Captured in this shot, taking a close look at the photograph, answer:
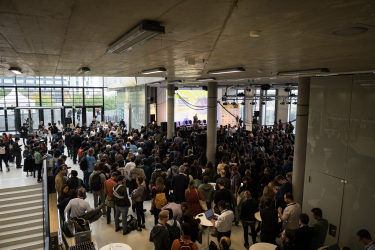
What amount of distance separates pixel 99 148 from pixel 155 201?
5.24m

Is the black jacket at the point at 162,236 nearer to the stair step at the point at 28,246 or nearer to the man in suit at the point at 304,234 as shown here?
the man in suit at the point at 304,234

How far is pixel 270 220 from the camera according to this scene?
4762 mm

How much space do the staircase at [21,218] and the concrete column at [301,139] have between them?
685cm

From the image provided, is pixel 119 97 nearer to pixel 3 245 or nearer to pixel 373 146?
pixel 3 245

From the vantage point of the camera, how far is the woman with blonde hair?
550 centimetres

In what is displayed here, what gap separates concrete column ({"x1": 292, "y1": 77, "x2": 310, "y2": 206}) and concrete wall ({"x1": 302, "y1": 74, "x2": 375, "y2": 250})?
358mm

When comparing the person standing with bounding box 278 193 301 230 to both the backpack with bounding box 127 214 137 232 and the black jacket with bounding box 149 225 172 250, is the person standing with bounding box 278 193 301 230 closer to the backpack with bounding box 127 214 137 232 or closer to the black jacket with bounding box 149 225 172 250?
the black jacket with bounding box 149 225 172 250

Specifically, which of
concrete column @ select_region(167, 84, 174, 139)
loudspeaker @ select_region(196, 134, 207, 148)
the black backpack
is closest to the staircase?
the black backpack

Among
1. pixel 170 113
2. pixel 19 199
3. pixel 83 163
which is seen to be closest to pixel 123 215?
pixel 83 163

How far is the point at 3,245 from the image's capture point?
19.8ft

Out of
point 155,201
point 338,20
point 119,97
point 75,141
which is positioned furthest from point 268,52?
point 119,97

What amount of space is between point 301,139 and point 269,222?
2.94m

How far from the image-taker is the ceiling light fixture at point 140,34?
2588 millimetres

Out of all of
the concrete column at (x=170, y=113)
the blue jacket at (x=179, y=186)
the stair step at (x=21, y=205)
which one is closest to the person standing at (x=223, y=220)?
the blue jacket at (x=179, y=186)
